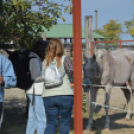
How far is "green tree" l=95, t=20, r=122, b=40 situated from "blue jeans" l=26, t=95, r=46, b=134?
1068 mm

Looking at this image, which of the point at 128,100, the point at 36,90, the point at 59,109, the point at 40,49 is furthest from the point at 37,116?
the point at 128,100

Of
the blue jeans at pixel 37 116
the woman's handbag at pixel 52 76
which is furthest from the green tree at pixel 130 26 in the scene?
the blue jeans at pixel 37 116

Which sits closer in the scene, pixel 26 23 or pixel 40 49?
pixel 40 49

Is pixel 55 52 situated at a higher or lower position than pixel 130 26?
lower

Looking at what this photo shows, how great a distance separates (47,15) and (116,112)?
1.92 meters

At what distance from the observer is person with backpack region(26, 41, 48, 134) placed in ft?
9.14

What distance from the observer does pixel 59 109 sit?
2475mm

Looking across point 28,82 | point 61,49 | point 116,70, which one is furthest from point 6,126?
point 61,49

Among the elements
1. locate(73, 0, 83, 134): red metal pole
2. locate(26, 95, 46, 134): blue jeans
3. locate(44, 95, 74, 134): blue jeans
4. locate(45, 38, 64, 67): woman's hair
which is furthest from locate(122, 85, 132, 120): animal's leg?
locate(73, 0, 83, 134): red metal pole

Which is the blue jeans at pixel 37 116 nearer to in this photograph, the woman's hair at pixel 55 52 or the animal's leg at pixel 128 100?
the woman's hair at pixel 55 52

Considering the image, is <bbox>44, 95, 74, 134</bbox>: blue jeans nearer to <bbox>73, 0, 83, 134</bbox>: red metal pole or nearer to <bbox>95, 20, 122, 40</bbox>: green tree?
<bbox>73, 0, 83, 134</bbox>: red metal pole

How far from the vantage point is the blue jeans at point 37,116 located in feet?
9.42

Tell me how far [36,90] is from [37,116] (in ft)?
1.00

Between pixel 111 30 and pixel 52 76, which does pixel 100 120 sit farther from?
pixel 52 76
